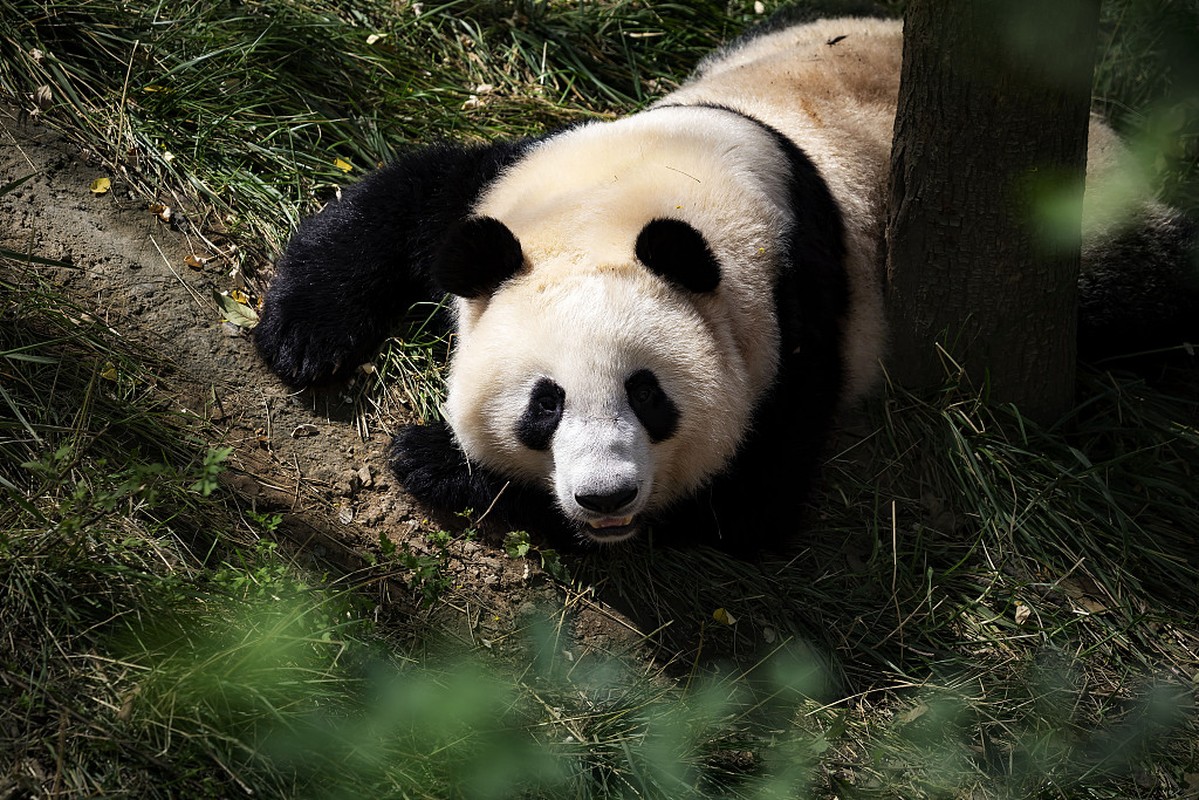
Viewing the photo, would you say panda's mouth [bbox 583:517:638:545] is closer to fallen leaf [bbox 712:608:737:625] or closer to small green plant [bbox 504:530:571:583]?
small green plant [bbox 504:530:571:583]

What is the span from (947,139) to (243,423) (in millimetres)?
2685

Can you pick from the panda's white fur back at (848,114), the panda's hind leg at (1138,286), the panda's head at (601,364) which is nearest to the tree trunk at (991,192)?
the panda's white fur back at (848,114)

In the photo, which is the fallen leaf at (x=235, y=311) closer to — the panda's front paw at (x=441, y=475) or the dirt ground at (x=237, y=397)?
the dirt ground at (x=237, y=397)

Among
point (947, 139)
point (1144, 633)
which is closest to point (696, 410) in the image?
point (947, 139)

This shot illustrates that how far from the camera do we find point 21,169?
4.18 m

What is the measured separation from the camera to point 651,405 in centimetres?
338

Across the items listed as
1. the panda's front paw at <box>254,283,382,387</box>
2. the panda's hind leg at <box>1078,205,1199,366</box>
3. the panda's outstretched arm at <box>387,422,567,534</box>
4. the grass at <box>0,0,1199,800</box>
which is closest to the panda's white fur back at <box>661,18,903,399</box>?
the grass at <box>0,0,1199,800</box>

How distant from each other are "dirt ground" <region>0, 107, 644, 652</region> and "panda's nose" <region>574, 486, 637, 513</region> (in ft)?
2.25

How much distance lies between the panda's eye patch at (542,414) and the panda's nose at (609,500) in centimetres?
29

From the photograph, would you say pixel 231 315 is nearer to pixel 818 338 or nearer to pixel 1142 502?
pixel 818 338

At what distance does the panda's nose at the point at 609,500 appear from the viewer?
314 centimetres

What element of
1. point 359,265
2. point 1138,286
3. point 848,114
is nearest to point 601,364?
point 359,265

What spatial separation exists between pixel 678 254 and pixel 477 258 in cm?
65

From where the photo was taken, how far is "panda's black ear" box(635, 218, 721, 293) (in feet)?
11.0
